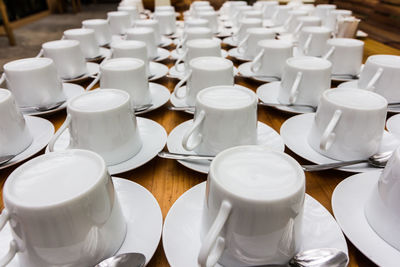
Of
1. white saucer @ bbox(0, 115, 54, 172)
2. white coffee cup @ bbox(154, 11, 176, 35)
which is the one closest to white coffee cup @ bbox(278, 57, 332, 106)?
white saucer @ bbox(0, 115, 54, 172)

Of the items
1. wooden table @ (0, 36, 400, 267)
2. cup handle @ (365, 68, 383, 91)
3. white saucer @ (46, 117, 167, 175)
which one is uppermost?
cup handle @ (365, 68, 383, 91)

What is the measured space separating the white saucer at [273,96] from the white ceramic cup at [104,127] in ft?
1.02

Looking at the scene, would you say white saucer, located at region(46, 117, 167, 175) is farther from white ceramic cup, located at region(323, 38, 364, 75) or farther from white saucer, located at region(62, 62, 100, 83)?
white ceramic cup, located at region(323, 38, 364, 75)

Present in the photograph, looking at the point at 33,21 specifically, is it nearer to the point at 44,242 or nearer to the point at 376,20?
the point at 376,20

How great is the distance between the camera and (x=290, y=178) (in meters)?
0.28

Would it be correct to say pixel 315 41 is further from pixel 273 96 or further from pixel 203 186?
pixel 203 186

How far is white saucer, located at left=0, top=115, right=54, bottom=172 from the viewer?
0.45 metres

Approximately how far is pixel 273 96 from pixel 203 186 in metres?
0.36

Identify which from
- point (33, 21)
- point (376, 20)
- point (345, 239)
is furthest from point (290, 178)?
A: point (33, 21)

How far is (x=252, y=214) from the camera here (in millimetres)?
250

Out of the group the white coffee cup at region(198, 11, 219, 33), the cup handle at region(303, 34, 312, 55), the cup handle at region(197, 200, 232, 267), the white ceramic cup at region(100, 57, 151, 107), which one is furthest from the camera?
the white coffee cup at region(198, 11, 219, 33)

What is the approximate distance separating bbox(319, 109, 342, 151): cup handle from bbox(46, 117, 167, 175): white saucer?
245 mm

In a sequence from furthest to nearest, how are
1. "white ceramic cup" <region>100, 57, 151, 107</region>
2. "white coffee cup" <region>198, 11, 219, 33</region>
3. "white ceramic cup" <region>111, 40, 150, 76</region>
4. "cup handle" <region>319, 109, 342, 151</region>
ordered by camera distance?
"white coffee cup" <region>198, 11, 219, 33</region>
"white ceramic cup" <region>111, 40, 150, 76</region>
"white ceramic cup" <region>100, 57, 151, 107</region>
"cup handle" <region>319, 109, 342, 151</region>

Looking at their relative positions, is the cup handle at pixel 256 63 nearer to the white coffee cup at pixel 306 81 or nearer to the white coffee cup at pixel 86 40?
Answer: the white coffee cup at pixel 306 81
